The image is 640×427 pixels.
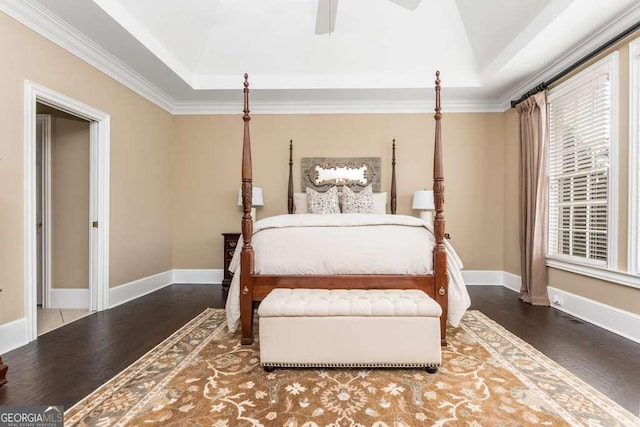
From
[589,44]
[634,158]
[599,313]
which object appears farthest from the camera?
[589,44]

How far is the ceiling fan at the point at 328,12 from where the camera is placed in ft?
10.1

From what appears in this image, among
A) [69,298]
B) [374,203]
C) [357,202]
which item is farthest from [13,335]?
[374,203]

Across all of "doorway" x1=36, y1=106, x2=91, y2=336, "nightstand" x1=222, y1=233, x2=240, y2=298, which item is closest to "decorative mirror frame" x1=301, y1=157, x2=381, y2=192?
"nightstand" x1=222, y1=233, x2=240, y2=298

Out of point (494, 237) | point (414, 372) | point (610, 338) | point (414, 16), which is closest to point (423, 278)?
point (414, 372)

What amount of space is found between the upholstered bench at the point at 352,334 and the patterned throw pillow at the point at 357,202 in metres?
2.24

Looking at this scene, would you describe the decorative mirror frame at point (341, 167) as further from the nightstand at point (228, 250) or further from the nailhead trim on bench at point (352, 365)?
the nailhead trim on bench at point (352, 365)

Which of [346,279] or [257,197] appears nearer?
[346,279]

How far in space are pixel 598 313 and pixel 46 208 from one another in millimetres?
5658

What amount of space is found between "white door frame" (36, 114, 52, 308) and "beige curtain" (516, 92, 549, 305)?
17.7 feet

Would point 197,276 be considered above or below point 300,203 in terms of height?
below

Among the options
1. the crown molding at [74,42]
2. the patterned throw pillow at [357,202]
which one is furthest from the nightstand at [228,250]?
the crown molding at [74,42]

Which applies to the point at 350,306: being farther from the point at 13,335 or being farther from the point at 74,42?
the point at 74,42

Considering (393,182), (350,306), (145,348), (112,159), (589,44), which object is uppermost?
(589,44)

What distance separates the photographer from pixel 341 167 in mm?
4836
